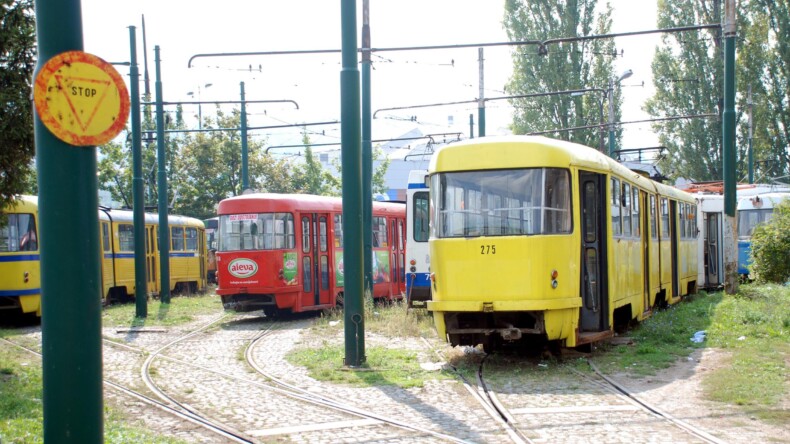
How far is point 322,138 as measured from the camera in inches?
3250

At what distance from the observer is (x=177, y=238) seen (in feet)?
103

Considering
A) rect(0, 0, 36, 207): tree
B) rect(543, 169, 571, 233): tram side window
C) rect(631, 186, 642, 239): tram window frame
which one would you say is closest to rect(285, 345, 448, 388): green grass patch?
rect(543, 169, 571, 233): tram side window

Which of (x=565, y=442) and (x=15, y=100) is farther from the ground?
(x=15, y=100)

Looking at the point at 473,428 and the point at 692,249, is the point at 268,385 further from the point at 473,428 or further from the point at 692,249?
the point at 692,249

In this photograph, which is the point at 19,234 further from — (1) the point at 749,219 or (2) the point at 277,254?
(1) the point at 749,219

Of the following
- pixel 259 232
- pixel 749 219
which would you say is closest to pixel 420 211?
pixel 259 232

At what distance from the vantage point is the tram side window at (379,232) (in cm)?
2361

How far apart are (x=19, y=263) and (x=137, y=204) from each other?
110 inches

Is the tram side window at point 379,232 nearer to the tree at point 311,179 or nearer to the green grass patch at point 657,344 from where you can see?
the green grass patch at point 657,344

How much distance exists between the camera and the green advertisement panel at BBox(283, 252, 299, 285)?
20047 mm

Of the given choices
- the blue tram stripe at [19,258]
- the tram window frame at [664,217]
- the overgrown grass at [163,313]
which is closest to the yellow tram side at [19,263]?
the blue tram stripe at [19,258]

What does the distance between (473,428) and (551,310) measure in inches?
136

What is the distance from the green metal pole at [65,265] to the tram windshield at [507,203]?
733 centimetres

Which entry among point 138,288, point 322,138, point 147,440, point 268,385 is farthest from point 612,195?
point 322,138
